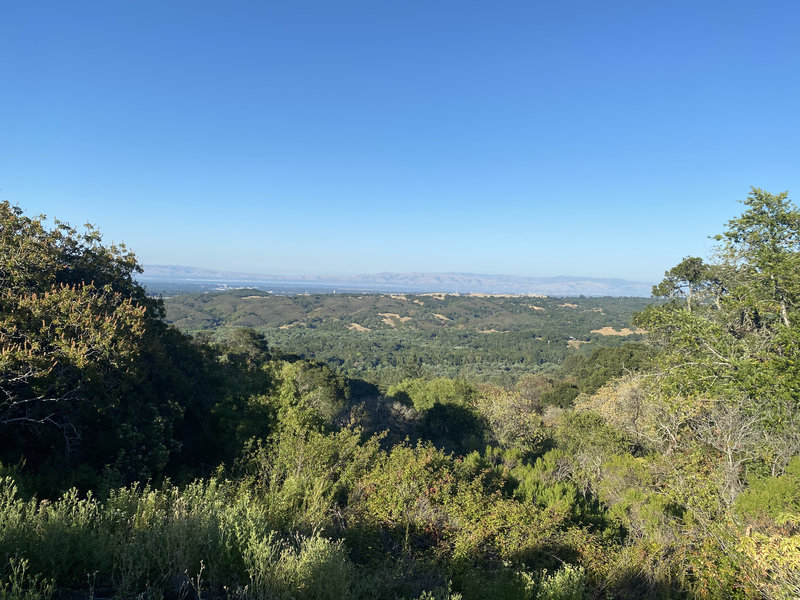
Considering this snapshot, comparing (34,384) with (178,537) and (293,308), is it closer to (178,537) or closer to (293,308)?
(178,537)

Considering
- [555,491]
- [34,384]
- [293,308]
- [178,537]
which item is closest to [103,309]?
[34,384]

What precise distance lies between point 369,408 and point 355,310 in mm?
156797

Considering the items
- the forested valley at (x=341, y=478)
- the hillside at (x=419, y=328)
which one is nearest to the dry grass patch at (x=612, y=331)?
the hillside at (x=419, y=328)

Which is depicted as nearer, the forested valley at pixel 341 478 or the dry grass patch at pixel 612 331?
the forested valley at pixel 341 478

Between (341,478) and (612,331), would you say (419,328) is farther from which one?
(341,478)

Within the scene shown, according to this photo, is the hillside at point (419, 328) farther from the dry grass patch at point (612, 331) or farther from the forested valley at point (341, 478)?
the forested valley at point (341, 478)

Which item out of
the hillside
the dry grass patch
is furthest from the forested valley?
the dry grass patch

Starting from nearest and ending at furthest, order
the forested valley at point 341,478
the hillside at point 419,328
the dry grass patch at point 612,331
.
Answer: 1. the forested valley at point 341,478
2. the hillside at point 419,328
3. the dry grass patch at point 612,331

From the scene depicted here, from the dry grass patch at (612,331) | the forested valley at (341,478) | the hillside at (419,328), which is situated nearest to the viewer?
the forested valley at (341,478)

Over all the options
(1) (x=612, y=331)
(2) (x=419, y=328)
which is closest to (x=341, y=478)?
(1) (x=612, y=331)

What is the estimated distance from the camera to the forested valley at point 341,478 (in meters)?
4.44

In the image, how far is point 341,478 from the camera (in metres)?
9.25

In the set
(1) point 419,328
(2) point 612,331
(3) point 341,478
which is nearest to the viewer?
(3) point 341,478

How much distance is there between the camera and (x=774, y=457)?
1105 centimetres
